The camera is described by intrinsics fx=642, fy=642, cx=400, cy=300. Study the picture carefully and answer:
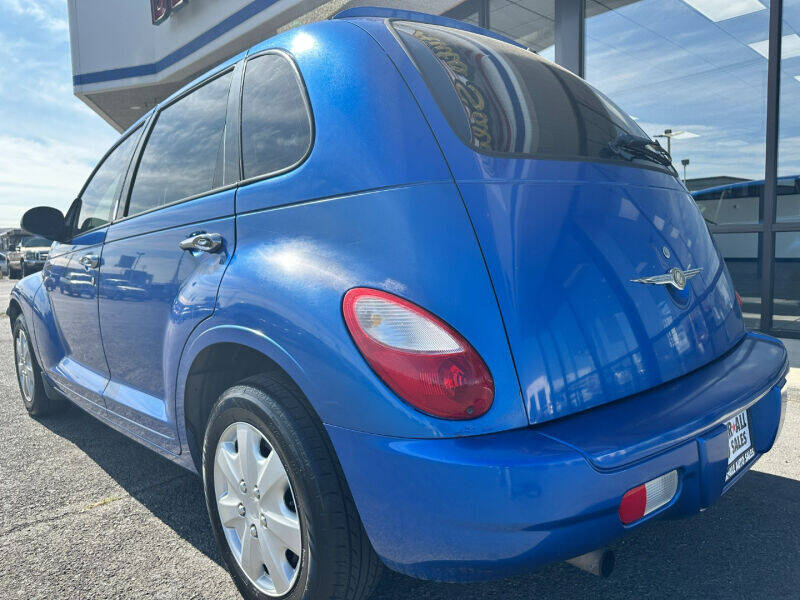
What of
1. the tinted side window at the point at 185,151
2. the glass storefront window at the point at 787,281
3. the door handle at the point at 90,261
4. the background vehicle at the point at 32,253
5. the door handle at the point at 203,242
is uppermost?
the tinted side window at the point at 185,151

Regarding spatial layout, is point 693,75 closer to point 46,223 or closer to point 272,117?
point 272,117

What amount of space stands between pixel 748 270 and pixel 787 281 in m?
0.32

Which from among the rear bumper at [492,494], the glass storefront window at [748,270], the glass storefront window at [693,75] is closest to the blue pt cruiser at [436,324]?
the rear bumper at [492,494]

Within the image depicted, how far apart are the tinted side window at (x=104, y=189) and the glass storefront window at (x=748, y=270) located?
4959 mm

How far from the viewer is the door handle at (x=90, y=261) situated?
2735 millimetres

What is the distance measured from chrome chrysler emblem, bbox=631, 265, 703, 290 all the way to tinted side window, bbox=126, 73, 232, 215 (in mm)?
1361

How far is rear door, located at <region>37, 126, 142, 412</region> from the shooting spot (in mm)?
2781

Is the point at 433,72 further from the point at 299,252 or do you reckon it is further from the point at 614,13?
the point at 614,13

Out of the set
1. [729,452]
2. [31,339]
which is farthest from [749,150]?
[31,339]

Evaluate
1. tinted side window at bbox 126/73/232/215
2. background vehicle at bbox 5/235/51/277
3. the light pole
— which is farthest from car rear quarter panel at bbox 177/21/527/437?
background vehicle at bbox 5/235/51/277

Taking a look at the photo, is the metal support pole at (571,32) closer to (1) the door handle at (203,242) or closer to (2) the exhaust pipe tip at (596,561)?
(1) the door handle at (203,242)

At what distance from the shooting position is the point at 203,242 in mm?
1961

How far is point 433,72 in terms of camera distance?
1701mm

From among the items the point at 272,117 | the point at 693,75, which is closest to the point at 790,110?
the point at 693,75
